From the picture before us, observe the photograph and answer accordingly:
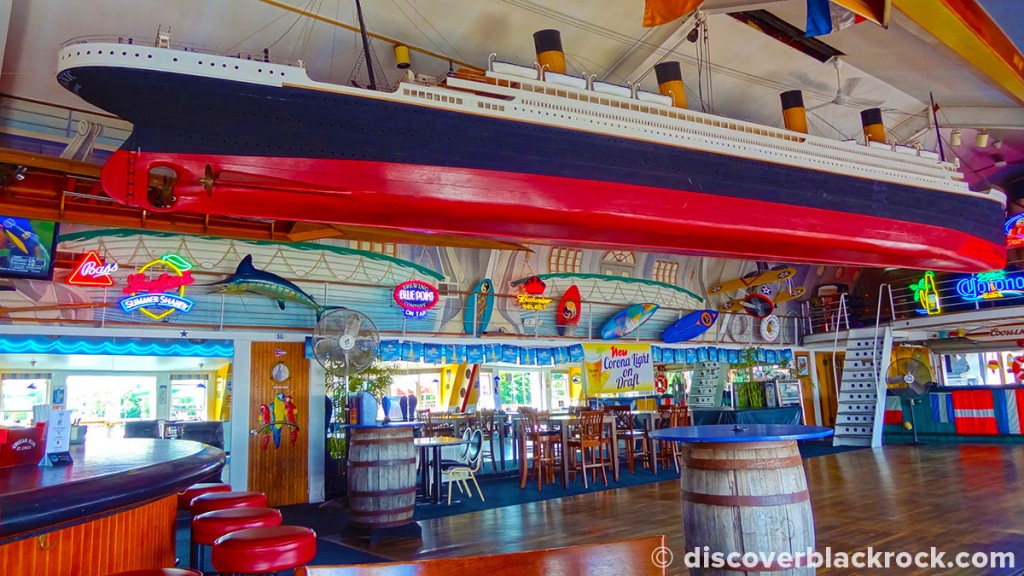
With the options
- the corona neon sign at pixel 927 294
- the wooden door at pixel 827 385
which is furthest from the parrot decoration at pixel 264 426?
the wooden door at pixel 827 385

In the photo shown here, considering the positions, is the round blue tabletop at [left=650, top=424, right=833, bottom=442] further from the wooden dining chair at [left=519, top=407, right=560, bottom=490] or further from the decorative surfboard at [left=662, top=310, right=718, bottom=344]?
the decorative surfboard at [left=662, top=310, right=718, bottom=344]

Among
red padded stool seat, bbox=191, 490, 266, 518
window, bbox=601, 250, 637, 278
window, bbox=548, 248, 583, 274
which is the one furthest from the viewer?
window, bbox=601, 250, 637, 278

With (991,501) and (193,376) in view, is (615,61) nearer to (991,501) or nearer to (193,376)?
(991,501)

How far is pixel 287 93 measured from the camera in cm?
401

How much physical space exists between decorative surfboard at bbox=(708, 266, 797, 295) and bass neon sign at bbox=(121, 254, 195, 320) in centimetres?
1117

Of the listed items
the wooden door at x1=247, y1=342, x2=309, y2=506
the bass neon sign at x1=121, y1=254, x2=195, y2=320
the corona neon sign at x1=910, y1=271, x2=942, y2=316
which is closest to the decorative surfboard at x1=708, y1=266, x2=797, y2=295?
the corona neon sign at x1=910, y1=271, x2=942, y2=316

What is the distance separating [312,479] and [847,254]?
7.37 m

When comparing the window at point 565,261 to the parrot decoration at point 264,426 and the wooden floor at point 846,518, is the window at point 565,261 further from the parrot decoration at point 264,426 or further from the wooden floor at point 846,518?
the parrot decoration at point 264,426

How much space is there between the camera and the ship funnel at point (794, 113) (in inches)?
269

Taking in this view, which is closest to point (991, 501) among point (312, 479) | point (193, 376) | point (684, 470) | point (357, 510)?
point (684, 470)

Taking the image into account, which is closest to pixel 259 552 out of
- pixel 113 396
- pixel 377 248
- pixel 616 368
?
pixel 377 248

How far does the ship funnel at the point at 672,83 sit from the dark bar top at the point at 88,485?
5194 millimetres

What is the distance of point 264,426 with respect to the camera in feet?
26.5

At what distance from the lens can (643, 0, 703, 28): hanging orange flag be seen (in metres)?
4.21
